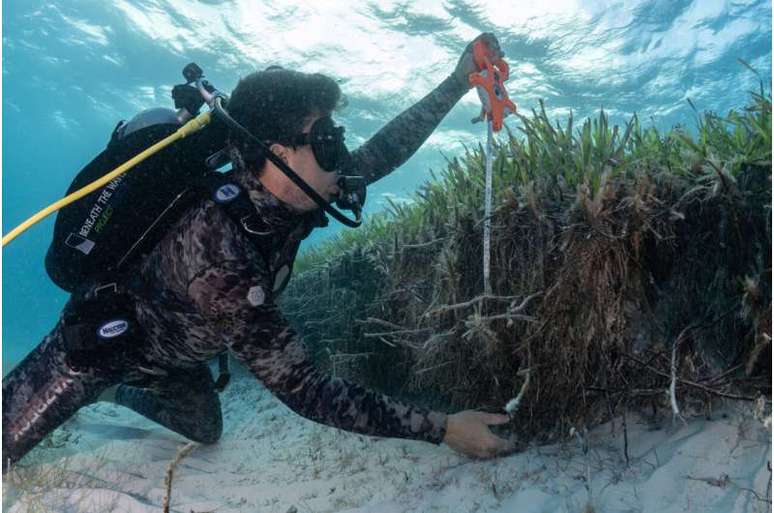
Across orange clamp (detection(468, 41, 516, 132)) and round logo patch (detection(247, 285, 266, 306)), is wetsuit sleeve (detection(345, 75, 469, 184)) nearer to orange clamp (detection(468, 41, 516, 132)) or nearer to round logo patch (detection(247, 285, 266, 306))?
orange clamp (detection(468, 41, 516, 132))

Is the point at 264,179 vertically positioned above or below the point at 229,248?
above

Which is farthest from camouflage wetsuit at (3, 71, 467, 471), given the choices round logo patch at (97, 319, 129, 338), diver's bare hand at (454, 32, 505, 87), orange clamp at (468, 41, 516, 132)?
diver's bare hand at (454, 32, 505, 87)

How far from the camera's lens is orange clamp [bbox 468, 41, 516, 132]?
11.0 ft

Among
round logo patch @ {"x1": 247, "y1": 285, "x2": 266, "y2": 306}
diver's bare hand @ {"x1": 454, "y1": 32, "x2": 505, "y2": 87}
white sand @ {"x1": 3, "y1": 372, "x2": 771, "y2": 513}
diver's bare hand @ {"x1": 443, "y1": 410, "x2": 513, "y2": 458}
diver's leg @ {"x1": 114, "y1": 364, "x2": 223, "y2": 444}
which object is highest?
diver's bare hand @ {"x1": 454, "y1": 32, "x2": 505, "y2": 87}

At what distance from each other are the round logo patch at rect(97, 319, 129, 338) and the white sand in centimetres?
103

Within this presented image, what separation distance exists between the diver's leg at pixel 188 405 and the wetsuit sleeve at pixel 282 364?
5.99ft

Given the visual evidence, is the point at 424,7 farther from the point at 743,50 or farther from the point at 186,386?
the point at 186,386

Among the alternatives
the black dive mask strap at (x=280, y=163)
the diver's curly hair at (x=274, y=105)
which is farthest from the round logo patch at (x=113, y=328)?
the black dive mask strap at (x=280, y=163)

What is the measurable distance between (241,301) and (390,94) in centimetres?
2073

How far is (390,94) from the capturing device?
21828 millimetres

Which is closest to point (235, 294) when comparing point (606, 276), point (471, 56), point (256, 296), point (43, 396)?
point (256, 296)

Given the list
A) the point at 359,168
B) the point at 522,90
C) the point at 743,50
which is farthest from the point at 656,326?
the point at 743,50

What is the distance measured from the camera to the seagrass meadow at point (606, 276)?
2.30 metres

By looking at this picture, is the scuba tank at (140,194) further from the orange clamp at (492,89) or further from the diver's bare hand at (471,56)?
the diver's bare hand at (471,56)
